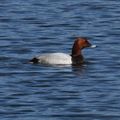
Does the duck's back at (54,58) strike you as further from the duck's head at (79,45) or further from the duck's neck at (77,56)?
the duck's head at (79,45)

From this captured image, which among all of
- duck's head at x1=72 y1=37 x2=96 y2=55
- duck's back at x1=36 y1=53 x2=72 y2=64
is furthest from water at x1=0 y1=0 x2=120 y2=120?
duck's head at x1=72 y1=37 x2=96 y2=55

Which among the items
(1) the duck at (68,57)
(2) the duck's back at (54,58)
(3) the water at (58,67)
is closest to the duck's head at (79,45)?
(1) the duck at (68,57)

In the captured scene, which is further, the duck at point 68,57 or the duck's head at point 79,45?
the duck's head at point 79,45

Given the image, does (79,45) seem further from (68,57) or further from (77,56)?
(68,57)

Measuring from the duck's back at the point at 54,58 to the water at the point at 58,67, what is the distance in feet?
0.50

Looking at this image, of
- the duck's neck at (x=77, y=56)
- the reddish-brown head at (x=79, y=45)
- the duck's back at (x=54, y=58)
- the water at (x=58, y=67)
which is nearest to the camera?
the water at (x=58, y=67)

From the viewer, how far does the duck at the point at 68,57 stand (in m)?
20.9

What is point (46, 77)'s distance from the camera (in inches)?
773

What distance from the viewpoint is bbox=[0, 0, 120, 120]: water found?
16.6m

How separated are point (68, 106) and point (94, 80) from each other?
2632 millimetres

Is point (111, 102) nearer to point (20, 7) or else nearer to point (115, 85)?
point (115, 85)

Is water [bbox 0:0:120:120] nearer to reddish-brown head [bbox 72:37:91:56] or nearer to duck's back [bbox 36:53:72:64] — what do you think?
duck's back [bbox 36:53:72:64]

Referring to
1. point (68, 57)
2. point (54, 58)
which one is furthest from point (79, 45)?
point (54, 58)

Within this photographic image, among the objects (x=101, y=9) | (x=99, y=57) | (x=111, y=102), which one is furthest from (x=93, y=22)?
(x=111, y=102)
